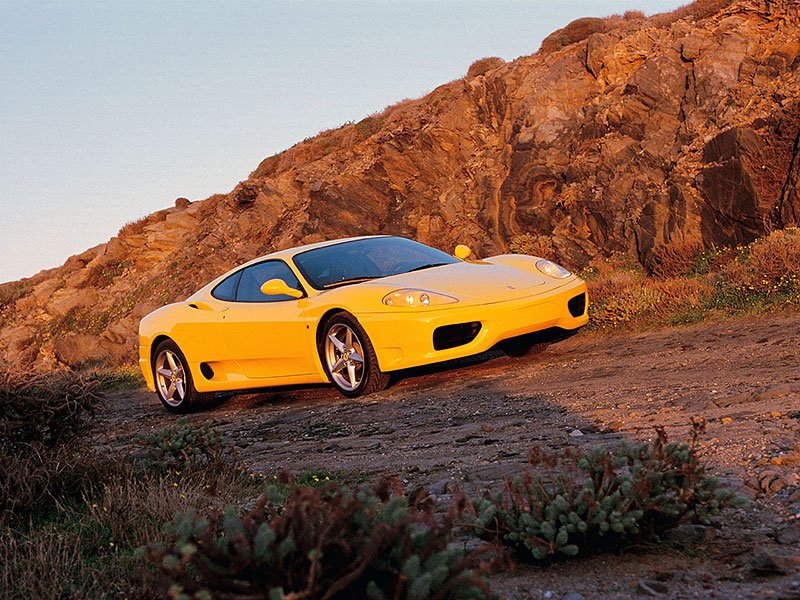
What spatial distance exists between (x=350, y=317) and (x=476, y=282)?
1.17 metres

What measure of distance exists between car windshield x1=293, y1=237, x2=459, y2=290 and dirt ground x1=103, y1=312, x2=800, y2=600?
3.40 feet

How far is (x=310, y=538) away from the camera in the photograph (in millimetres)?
2070

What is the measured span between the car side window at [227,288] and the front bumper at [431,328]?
202cm

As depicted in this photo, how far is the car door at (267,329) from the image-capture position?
8.14 m

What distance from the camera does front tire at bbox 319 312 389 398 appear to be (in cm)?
769

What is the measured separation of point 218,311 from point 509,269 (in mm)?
2897

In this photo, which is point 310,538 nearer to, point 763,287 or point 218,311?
point 218,311

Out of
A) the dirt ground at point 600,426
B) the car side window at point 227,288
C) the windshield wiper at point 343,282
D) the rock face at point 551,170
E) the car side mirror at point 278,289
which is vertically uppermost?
the rock face at point 551,170

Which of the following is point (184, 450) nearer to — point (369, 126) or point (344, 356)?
point (344, 356)

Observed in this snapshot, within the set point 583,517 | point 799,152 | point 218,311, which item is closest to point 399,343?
point 218,311

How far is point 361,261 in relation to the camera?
866 centimetres

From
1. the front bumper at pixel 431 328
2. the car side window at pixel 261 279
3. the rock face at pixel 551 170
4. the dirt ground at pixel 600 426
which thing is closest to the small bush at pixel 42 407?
the dirt ground at pixel 600 426

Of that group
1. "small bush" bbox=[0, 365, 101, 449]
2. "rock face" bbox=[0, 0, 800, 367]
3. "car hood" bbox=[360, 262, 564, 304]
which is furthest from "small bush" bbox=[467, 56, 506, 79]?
"small bush" bbox=[0, 365, 101, 449]

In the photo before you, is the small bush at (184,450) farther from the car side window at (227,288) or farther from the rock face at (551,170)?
the rock face at (551,170)
